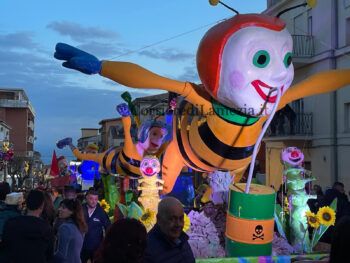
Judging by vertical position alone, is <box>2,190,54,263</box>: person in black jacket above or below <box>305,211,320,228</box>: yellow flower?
above

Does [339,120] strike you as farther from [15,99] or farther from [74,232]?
[15,99]

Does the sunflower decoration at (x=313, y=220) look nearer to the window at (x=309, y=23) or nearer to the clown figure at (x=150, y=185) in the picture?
the clown figure at (x=150, y=185)

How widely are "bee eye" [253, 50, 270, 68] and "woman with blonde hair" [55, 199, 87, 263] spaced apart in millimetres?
2592

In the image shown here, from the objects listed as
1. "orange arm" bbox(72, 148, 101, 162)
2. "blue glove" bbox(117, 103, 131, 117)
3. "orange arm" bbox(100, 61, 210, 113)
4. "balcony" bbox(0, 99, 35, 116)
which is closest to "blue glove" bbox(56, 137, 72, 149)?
"orange arm" bbox(72, 148, 101, 162)

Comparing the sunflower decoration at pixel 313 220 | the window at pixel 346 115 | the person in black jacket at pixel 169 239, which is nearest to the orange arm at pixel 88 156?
the window at pixel 346 115

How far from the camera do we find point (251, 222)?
5.73m

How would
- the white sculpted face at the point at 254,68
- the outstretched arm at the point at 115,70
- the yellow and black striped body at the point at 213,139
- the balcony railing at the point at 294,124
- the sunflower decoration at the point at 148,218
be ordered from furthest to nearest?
1. the balcony railing at the point at 294,124
2. the sunflower decoration at the point at 148,218
3. the yellow and black striped body at the point at 213,139
4. the outstretched arm at the point at 115,70
5. the white sculpted face at the point at 254,68

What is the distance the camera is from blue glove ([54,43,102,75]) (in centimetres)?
621

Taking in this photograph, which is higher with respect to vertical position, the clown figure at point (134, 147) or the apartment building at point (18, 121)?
the apartment building at point (18, 121)

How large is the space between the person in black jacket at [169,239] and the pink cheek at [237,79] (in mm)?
2834

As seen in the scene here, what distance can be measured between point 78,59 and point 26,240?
2.67 m

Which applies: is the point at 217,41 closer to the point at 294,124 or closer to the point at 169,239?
the point at 169,239

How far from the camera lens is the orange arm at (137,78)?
629 centimetres

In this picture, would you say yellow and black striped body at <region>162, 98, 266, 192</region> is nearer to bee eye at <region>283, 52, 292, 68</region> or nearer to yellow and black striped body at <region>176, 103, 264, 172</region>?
yellow and black striped body at <region>176, 103, 264, 172</region>
